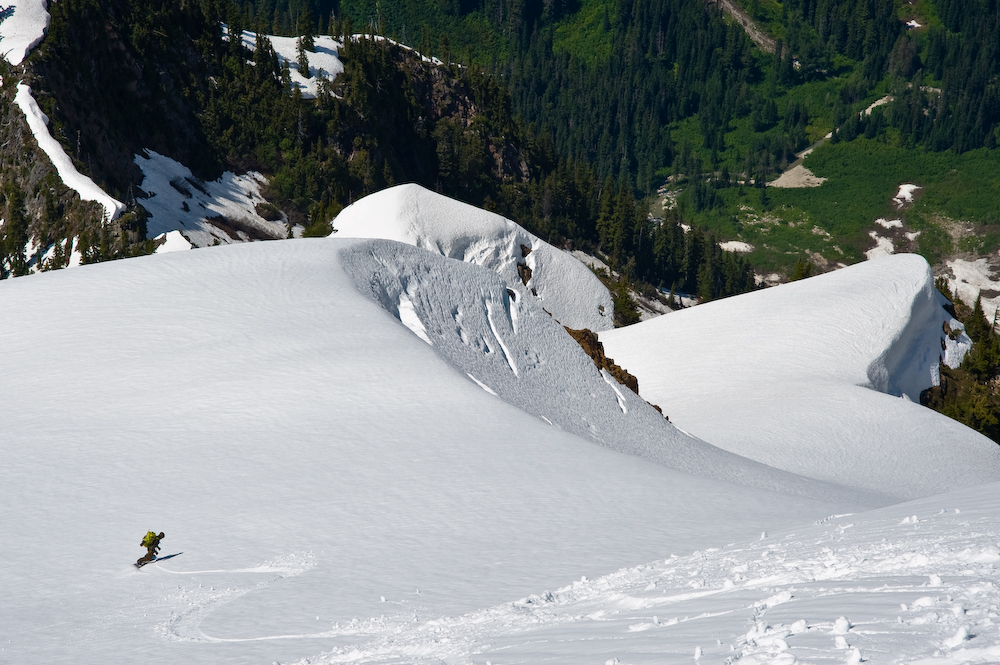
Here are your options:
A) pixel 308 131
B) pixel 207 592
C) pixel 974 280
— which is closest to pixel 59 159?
pixel 308 131

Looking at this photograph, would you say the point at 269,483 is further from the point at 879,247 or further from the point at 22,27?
the point at 879,247

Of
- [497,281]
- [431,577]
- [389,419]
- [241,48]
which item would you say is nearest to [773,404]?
[497,281]

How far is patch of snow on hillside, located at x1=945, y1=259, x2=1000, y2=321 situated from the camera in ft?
448

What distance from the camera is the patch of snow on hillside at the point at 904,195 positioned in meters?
168

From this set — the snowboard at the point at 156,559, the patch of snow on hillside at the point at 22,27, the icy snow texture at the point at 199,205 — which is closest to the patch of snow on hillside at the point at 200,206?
the icy snow texture at the point at 199,205

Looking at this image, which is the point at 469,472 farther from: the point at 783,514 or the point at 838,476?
the point at 838,476

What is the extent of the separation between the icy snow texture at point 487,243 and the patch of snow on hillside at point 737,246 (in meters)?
110

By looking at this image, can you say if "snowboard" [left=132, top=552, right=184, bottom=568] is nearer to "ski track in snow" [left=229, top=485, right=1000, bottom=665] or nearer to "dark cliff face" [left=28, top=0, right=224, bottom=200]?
"ski track in snow" [left=229, top=485, right=1000, bottom=665]

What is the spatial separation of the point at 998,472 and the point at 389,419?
25.0m

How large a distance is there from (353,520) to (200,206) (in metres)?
62.0

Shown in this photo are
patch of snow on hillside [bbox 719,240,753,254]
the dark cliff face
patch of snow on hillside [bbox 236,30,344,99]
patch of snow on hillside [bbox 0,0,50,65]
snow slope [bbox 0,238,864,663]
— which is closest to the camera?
snow slope [bbox 0,238,864,663]

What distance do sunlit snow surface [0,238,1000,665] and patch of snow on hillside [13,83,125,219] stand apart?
33137mm

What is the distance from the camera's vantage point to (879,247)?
160 m

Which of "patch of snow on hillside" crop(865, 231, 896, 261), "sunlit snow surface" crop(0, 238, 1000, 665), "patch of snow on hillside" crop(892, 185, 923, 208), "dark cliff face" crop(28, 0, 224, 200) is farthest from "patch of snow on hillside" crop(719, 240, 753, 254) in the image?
"sunlit snow surface" crop(0, 238, 1000, 665)
